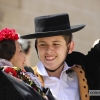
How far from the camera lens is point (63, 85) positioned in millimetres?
2936

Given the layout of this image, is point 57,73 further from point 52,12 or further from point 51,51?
point 52,12

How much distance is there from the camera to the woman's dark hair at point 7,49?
238 cm

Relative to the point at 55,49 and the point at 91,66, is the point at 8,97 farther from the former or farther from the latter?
the point at 91,66

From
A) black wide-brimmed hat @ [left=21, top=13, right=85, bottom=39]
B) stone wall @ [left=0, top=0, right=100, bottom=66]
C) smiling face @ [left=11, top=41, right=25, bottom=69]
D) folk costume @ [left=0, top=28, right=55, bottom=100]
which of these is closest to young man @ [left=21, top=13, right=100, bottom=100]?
black wide-brimmed hat @ [left=21, top=13, right=85, bottom=39]

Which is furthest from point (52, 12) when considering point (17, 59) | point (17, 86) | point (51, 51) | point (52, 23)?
point (17, 86)

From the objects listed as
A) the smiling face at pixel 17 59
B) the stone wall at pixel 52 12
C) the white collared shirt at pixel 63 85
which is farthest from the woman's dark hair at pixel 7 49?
the stone wall at pixel 52 12

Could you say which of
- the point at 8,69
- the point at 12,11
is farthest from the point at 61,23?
the point at 12,11

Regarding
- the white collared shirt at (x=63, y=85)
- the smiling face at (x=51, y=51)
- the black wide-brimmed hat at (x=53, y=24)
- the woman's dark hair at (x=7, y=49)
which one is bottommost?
the white collared shirt at (x=63, y=85)

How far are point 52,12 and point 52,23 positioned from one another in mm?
4382

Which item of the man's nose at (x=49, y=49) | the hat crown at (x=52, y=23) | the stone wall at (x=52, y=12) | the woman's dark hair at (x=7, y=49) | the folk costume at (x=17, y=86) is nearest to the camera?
the folk costume at (x=17, y=86)

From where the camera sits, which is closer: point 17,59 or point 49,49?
point 17,59

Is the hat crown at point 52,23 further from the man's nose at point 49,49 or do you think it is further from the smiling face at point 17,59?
the smiling face at point 17,59

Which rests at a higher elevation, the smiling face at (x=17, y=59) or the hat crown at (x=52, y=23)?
the hat crown at (x=52, y=23)

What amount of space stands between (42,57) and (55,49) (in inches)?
4.5
